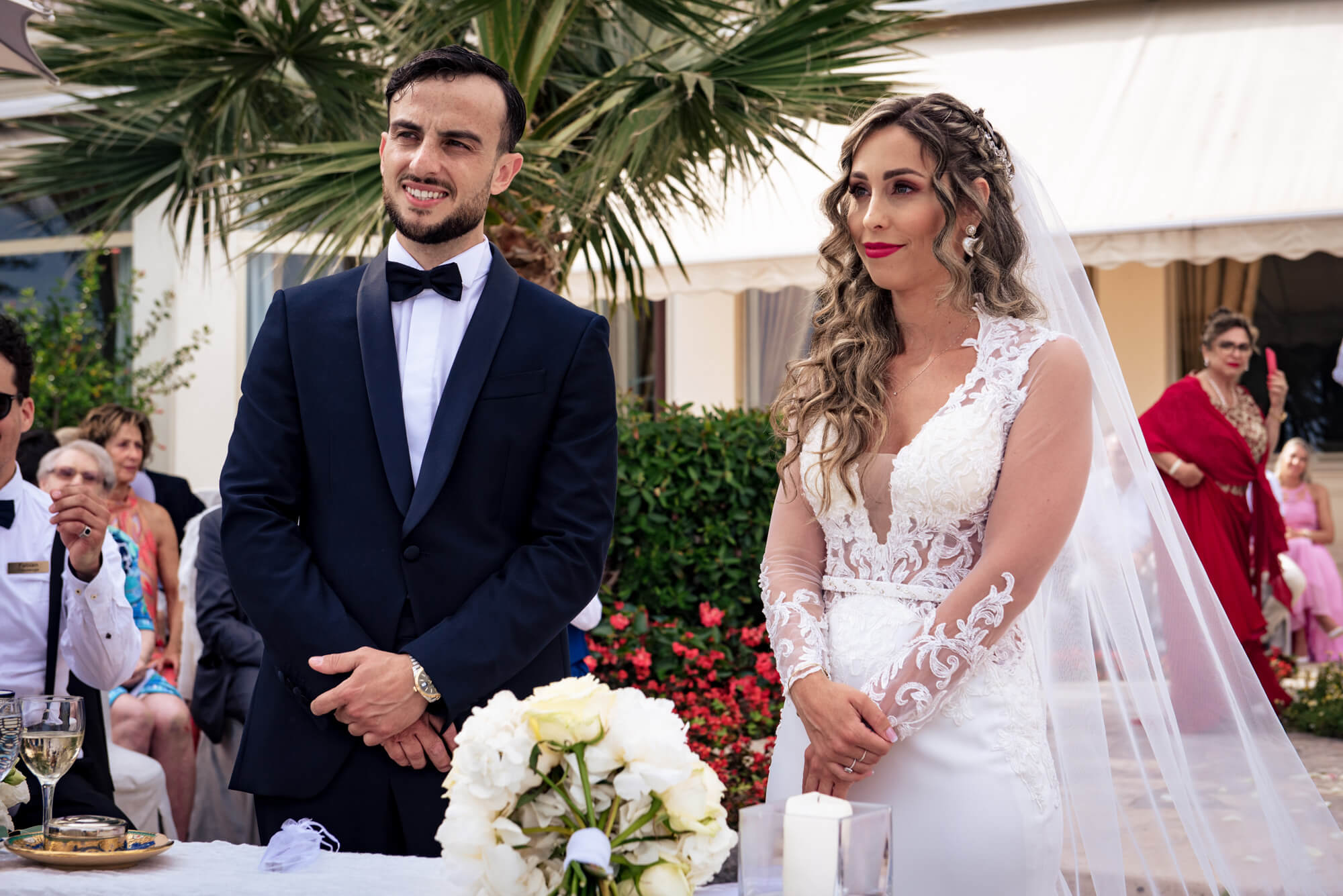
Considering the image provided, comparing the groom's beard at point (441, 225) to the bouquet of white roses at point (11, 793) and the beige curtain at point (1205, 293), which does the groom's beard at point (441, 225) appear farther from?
the beige curtain at point (1205, 293)

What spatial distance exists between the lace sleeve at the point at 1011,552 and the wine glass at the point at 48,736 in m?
1.26

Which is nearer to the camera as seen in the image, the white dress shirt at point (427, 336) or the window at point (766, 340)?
the white dress shirt at point (427, 336)

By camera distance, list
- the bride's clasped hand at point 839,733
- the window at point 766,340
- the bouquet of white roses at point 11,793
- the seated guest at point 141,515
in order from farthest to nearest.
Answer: the window at point 766,340 → the seated guest at point 141,515 → the bride's clasped hand at point 839,733 → the bouquet of white roses at point 11,793

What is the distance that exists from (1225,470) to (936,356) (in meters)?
5.15

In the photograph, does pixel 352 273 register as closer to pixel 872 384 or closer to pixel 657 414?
pixel 872 384

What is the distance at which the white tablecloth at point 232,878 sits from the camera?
1701 mm

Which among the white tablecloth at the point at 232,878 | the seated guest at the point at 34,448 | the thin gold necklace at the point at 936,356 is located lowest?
the white tablecloth at the point at 232,878

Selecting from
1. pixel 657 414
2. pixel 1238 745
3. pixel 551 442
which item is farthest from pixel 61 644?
pixel 657 414

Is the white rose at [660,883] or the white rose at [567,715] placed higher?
the white rose at [567,715]

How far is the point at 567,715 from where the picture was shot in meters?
1.32

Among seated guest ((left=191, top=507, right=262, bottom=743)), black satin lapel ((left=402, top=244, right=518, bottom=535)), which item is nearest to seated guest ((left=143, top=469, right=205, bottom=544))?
seated guest ((left=191, top=507, right=262, bottom=743))

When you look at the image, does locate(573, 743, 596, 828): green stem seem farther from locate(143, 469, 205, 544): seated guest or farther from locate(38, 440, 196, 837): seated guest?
locate(143, 469, 205, 544): seated guest

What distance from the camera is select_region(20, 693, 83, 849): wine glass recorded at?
1.86 metres

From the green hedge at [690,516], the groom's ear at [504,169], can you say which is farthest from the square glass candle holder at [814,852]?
the green hedge at [690,516]
